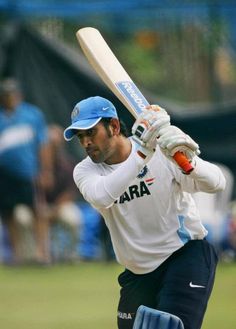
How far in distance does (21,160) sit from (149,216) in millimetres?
6658

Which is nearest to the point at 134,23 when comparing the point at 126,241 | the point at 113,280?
the point at 113,280

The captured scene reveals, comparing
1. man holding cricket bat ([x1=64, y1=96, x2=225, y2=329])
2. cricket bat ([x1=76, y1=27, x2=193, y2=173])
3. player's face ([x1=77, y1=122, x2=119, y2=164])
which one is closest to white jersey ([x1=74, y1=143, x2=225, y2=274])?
man holding cricket bat ([x1=64, y1=96, x2=225, y2=329])

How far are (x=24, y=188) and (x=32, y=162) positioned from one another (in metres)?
0.30

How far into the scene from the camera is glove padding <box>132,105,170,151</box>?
545 centimetres

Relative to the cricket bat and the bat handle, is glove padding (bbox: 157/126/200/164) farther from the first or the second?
the cricket bat

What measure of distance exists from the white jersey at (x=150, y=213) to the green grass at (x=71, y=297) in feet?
8.04

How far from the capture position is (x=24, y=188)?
12.6 m

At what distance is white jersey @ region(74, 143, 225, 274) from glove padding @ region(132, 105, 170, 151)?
16.0 inches

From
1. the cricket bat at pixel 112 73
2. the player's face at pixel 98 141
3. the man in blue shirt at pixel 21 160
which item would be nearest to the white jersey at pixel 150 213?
the player's face at pixel 98 141

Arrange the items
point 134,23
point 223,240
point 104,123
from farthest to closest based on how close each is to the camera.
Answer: point 134,23 < point 223,240 < point 104,123

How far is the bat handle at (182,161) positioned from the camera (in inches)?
217

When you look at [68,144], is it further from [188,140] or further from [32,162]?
[188,140]

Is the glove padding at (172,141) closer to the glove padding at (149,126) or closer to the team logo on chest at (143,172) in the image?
the glove padding at (149,126)

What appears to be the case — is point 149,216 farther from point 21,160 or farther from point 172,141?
point 21,160
